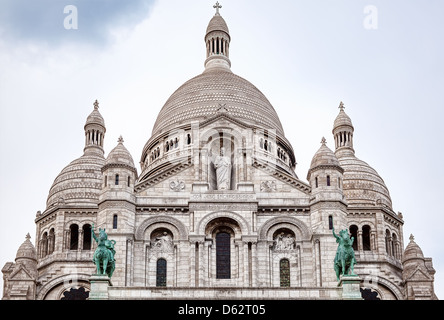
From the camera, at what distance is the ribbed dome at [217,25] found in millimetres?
94438

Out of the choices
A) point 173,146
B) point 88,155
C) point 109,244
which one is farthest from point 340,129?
point 109,244

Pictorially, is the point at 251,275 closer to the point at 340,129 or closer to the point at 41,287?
the point at 41,287

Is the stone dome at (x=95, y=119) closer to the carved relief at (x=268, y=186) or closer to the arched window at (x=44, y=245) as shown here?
the arched window at (x=44, y=245)

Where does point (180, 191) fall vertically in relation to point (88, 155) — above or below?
below

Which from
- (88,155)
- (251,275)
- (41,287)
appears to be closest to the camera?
(251,275)

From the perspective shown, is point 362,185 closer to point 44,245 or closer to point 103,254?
point 44,245

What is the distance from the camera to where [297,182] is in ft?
208

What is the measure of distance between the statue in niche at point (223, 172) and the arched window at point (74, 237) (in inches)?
A: 590

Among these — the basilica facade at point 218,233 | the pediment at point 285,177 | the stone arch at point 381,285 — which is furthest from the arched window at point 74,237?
the stone arch at point 381,285

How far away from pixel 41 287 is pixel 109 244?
56.6ft
